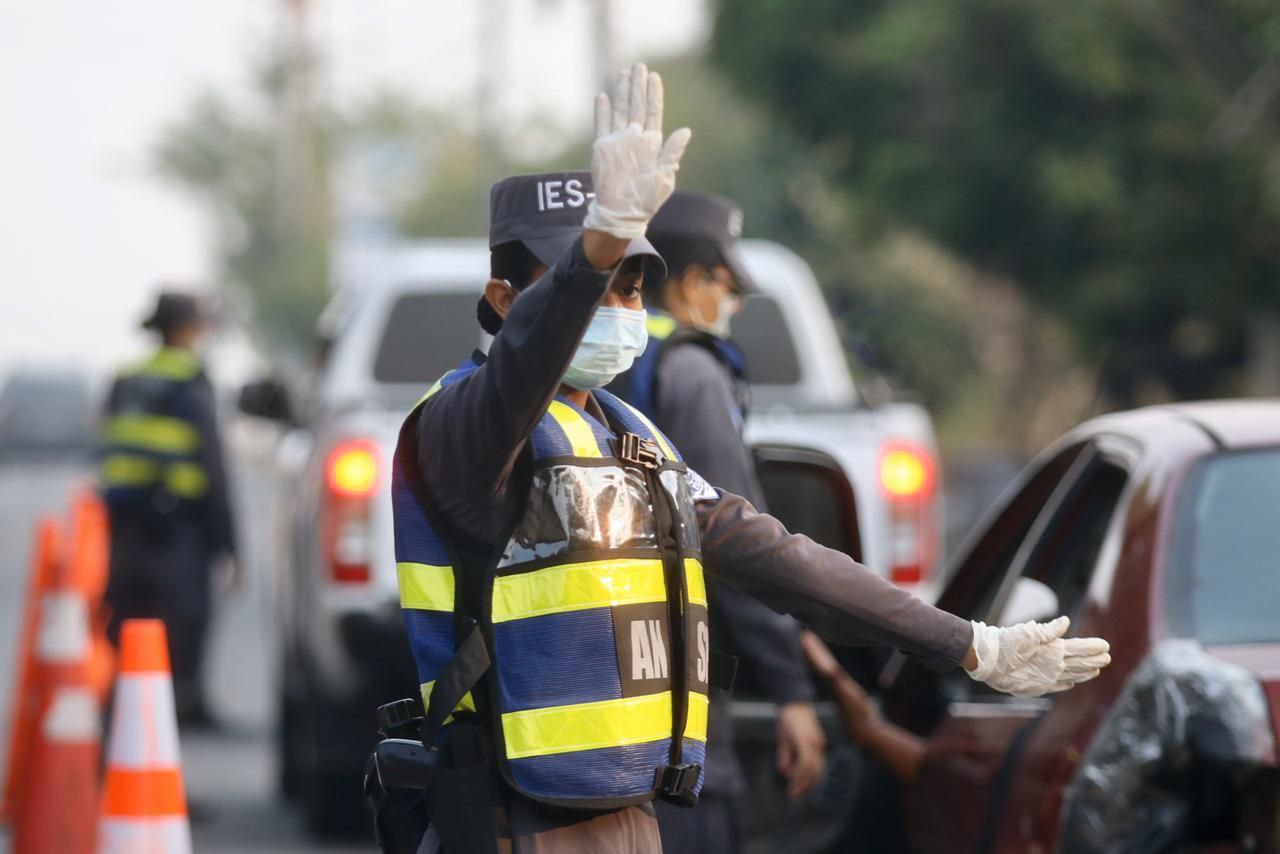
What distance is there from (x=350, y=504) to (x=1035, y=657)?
14.6 feet

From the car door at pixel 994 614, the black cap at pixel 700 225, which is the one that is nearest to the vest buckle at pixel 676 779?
the car door at pixel 994 614

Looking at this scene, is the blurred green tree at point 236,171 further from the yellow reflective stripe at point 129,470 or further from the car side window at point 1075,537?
the car side window at point 1075,537

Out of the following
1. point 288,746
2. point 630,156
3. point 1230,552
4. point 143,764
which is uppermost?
point 630,156

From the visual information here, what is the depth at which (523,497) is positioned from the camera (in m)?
3.32

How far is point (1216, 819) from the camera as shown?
4.14 metres

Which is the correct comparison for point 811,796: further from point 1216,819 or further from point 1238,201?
point 1238,201

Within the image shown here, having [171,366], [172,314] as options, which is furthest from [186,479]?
[172,314]

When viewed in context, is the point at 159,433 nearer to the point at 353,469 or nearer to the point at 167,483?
the point at 167,483

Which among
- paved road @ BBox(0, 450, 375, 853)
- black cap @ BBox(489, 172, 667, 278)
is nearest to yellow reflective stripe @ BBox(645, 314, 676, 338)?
black cap @ BBox(489, 172, 667, 278)

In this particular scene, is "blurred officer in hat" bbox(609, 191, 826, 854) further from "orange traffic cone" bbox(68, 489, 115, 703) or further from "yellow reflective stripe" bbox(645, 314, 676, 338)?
"orange traffic cone" bbox(68, 489, 115, 703)

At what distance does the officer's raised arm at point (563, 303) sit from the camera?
301cm

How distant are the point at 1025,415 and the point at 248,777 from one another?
28526 millimetres

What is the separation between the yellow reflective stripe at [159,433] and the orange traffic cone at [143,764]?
4.79m

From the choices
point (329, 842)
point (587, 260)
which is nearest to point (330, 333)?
point (329, 842)
